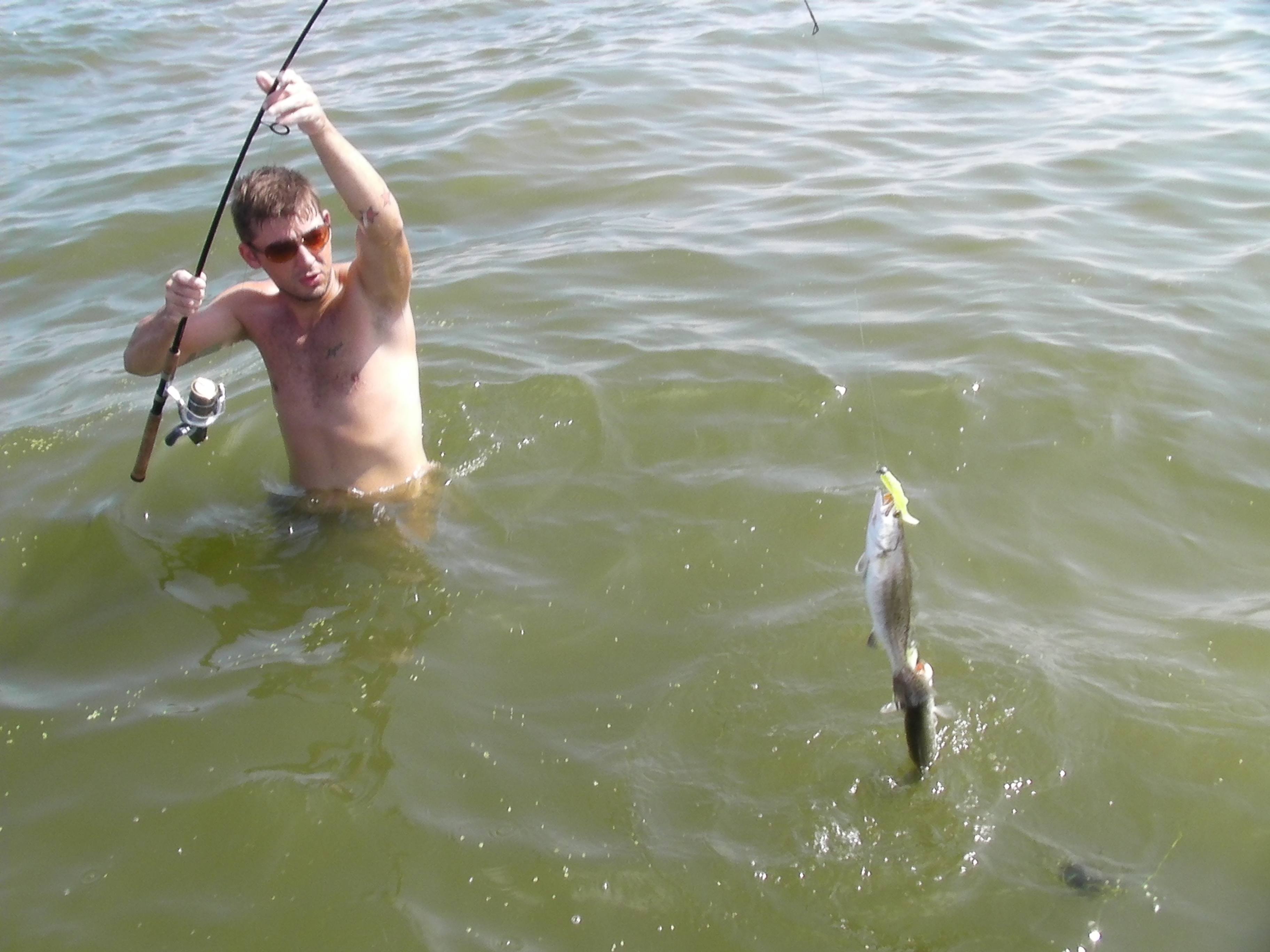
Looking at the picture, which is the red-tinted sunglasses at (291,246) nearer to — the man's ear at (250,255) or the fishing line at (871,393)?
the man's ear at (250,255)

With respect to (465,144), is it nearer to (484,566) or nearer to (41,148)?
(41,148)

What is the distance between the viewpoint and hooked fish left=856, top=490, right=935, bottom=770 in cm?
312

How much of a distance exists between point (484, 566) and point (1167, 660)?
8.60 ft

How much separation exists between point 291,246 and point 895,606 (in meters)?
2.75

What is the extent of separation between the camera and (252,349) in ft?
23.0

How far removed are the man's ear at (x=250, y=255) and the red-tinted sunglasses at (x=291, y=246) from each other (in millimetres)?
13

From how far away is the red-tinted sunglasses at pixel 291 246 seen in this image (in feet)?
14.7

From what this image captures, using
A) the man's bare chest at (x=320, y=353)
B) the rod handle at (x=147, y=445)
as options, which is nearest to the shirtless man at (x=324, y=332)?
the man's bare chest at (x=320, y=353)

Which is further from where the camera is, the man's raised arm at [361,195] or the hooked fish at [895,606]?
the man's raised arm at [361,195]

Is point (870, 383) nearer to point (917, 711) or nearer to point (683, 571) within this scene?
point (683, 571)

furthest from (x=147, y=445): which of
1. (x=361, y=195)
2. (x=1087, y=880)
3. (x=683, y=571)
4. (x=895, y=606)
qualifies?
(x=1087, y=880)

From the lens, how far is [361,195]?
4.31 metres

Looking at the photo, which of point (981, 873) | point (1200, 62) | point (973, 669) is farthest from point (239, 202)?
point (1200, 62)

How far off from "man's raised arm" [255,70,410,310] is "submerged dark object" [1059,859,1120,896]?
3.22 meters
